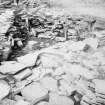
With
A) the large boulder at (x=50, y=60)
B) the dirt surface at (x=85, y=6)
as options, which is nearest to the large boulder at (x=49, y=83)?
the large boulder at (x=50, y=60)

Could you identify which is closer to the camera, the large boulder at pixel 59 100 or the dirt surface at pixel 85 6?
the large boulder at pixel 59 100

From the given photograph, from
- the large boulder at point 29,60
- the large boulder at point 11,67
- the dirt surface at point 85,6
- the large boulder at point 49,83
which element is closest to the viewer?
the large boulder at point 49,83

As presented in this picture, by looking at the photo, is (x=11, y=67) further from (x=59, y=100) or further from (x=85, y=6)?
(x=85, y=6)

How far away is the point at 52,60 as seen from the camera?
270 centimetres

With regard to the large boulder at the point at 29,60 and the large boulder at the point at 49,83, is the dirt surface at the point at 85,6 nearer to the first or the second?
the large boulder at the point at 29,60

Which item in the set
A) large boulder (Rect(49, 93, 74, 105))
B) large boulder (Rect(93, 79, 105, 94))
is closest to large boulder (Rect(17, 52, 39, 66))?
large boulder (Rect(49, 93, 74, 105))

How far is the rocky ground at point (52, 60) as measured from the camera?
1.97 meters

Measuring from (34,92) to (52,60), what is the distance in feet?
2.76

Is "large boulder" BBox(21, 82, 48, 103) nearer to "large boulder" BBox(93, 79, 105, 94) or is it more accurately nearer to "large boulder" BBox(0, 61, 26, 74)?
"large boulder" BBox(0, 61, 26, 74)

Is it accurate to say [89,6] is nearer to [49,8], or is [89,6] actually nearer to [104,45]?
[49,8]

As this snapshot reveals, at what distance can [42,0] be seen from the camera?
5.95m

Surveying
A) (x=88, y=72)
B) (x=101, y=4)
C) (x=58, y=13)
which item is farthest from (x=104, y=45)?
(x=101, y=4)

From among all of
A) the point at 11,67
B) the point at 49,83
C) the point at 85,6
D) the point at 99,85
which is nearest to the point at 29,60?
the point at 11,67

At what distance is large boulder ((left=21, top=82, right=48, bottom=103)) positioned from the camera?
1.91m
